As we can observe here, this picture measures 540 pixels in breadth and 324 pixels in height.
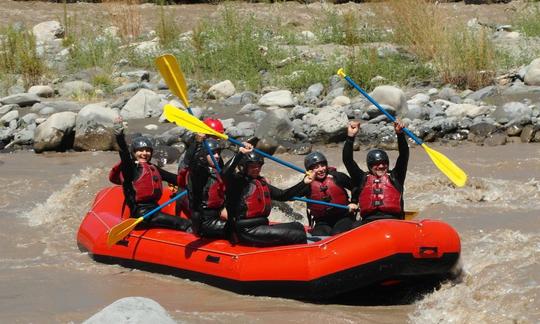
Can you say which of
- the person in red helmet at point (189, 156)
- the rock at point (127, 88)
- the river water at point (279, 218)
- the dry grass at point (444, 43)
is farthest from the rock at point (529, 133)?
the rock at point (127, 88)

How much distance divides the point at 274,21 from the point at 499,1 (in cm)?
490

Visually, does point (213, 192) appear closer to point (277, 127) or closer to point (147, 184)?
point (147, 184)

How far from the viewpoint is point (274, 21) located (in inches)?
734

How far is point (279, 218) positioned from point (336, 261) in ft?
9.32

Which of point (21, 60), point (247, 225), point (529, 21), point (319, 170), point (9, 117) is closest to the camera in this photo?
point (247, 225)

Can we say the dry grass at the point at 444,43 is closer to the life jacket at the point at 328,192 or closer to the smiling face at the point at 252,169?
the life jacket at the point at 328,192

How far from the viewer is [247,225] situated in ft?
21.6

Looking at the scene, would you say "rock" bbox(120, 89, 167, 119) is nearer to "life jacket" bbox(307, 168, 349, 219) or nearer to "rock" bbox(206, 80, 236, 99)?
"rock" bbox(206, 80, 236, 99)

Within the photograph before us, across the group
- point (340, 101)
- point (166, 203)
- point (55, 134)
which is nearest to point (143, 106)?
point (55, 134)

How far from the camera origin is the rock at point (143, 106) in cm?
1290

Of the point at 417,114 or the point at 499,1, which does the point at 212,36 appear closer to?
the point at 417,114

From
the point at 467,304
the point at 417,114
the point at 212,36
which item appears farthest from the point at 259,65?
the point at 467,304

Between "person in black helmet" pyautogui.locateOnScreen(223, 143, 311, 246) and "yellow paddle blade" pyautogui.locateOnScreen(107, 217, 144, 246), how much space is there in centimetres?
103

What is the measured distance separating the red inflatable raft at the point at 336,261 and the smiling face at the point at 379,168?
623 mm
